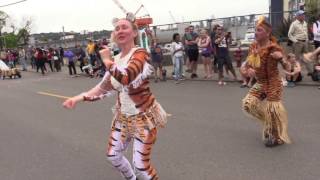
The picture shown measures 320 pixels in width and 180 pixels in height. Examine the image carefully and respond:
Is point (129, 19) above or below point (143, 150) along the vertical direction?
above

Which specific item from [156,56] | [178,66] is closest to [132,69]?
[178,66]

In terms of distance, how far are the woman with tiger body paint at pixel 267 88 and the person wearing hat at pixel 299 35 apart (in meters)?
7.92

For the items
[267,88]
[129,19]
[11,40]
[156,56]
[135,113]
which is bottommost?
[11,40]

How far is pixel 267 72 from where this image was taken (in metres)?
7.11

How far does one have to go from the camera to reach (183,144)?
7.73 meters

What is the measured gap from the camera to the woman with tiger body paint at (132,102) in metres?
4.76

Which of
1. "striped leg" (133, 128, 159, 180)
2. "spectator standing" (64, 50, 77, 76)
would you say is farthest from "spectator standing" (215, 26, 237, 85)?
"spectator standing" (64, 50, 77, 76)

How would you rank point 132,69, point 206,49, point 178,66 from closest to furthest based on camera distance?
point 132,69
point 206,49
point 178,66

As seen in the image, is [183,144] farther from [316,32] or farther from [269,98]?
[316,32]

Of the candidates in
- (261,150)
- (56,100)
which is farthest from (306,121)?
(56,100)

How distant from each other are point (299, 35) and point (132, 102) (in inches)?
430

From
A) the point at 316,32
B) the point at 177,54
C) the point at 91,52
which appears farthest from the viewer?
the point at 91,52

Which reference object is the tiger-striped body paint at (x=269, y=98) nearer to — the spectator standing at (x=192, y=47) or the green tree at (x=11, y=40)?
the spectator standing at (x=192, y=47)

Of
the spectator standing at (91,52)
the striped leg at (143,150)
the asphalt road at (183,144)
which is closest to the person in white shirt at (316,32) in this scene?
the asphalt road at (183,144)
